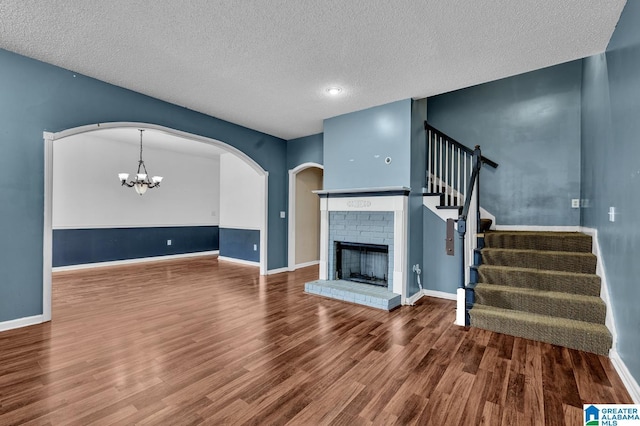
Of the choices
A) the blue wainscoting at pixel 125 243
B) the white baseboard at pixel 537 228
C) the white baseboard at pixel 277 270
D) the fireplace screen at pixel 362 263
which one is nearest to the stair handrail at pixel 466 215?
the white baseboard at pixel 537 228

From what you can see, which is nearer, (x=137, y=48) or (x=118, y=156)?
(x=137, y=48)

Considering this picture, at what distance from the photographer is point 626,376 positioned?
2.08m

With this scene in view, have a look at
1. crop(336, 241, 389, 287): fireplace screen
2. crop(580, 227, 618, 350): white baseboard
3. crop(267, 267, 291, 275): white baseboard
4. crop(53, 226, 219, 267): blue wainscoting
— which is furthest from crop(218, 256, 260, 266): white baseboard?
crop(580, 227, 618, 350): white baseboard

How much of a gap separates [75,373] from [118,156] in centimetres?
602

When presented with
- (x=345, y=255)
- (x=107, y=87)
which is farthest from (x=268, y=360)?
(x=107, y=87)

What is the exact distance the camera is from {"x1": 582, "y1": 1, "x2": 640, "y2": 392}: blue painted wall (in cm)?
204

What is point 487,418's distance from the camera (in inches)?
68.5

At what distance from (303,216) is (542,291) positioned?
448 centimetres

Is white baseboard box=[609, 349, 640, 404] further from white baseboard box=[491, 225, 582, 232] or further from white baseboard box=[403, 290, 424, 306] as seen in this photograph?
white baseboard box=[491, 225, 582, 232]

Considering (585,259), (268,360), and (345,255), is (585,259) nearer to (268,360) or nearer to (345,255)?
(345,255)

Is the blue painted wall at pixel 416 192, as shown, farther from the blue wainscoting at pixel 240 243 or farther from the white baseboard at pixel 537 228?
the blue wainscoting at pixel 240 243

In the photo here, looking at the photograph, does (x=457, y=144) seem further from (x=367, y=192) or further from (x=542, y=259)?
(x=542, y=259)

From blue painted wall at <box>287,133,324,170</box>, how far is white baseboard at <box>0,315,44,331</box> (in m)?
4.46

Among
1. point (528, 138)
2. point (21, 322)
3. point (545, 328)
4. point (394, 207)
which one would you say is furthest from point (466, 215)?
point (21, 322)
